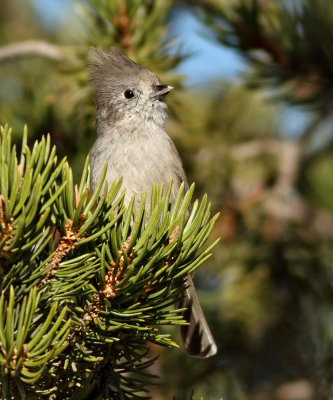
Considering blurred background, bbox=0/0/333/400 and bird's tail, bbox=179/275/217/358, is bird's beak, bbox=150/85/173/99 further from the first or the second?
bird's tail, bbox=179/275/217/358

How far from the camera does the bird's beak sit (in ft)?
10.9

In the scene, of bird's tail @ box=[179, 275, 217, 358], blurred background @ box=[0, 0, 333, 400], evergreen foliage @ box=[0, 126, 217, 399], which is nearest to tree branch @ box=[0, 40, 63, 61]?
blurred background @ box=[0, 0, 333, 400]

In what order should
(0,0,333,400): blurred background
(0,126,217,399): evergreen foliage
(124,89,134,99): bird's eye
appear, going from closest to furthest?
(0,126,217,399): evergreen foliage → (0,0,333,400): blurred background → (124,89,134,99): bird's eye

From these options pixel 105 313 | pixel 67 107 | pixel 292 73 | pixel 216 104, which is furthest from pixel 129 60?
pixel 105 313

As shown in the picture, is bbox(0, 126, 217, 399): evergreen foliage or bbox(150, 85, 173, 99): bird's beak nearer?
bbox(0, 126, 217, 399): evergreen foliage

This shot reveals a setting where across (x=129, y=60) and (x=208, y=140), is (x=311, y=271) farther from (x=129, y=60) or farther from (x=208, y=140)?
(x=129, y=60)

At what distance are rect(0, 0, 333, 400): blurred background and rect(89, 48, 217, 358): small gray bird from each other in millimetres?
130

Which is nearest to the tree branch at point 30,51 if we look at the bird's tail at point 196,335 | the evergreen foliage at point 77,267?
the bird's tail at point 196,335

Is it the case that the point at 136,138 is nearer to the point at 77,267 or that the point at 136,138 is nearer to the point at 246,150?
the point at 246,150

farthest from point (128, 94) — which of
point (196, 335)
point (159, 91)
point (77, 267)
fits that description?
point (77, 267)

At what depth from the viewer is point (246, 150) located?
13.1 feet

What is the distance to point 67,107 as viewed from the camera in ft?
12.1

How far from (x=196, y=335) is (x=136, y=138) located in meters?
1.21

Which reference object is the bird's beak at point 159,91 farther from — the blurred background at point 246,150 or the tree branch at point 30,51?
the tree branch at point 30,51
